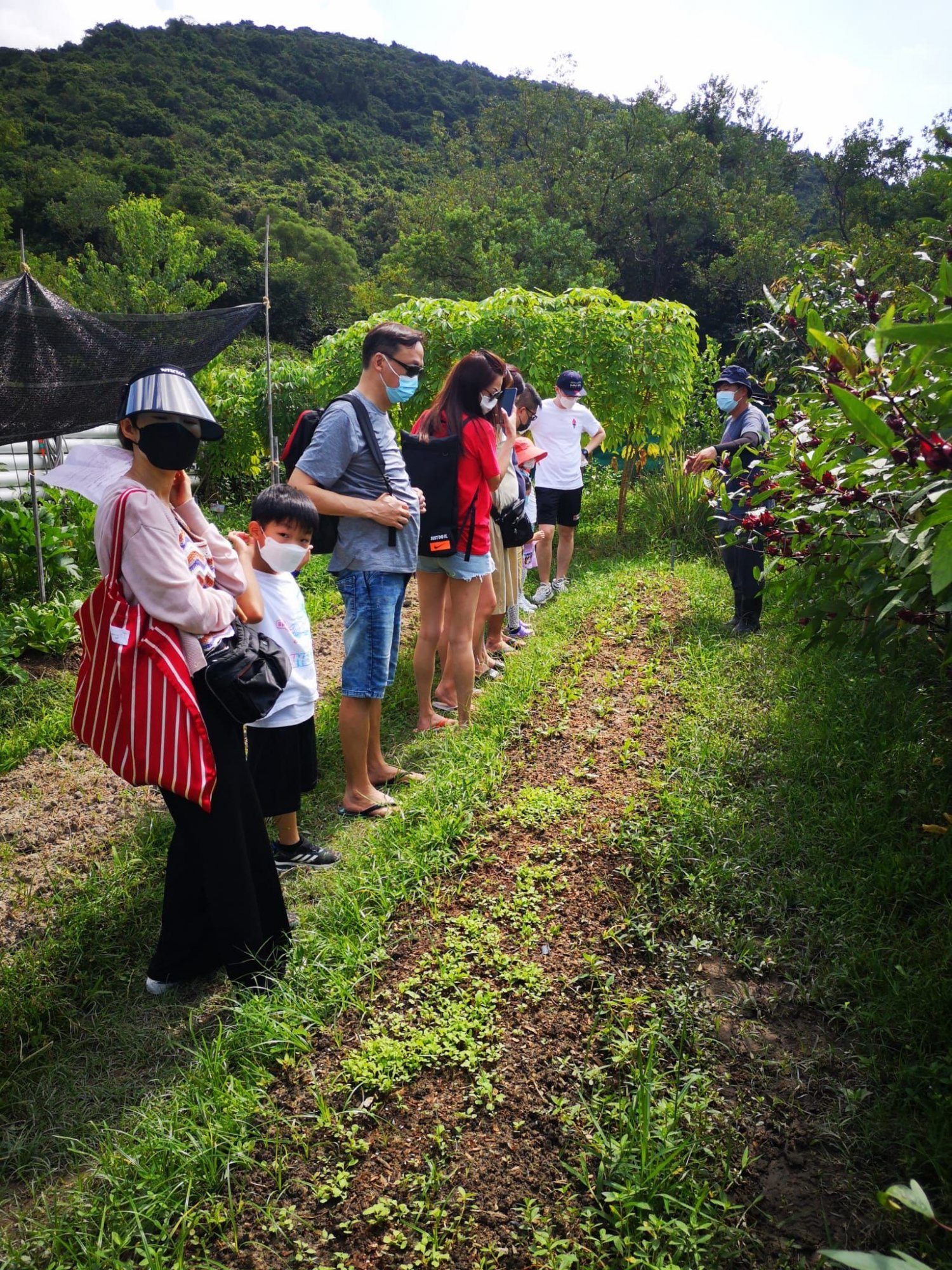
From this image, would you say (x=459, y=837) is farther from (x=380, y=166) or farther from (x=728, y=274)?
(x=380, y=166)

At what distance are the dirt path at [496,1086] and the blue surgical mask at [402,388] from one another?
6.32 ft

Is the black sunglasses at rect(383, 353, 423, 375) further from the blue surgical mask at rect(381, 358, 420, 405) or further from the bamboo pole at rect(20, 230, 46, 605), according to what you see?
the bamboo pole at rect(20, 230, 46, 605)

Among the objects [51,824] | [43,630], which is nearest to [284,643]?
[51,824]

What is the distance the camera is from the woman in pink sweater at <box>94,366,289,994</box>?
234cm

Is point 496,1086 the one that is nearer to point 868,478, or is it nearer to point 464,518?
point 868,478

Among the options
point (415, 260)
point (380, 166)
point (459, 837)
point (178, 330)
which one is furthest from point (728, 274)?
point (380, 166)

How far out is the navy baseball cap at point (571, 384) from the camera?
23.2ft

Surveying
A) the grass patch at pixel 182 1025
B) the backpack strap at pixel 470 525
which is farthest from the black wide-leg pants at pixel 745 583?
the grass patch at pixel 182 1025

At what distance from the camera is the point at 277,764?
3391mm

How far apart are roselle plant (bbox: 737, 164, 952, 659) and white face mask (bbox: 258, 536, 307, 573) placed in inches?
66.3

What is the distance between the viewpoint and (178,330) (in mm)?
6859

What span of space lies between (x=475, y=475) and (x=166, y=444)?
2.06 meters

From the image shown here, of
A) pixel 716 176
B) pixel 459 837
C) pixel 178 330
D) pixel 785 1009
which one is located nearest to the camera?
pixel 785 1009

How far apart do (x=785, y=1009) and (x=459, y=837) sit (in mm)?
1377
